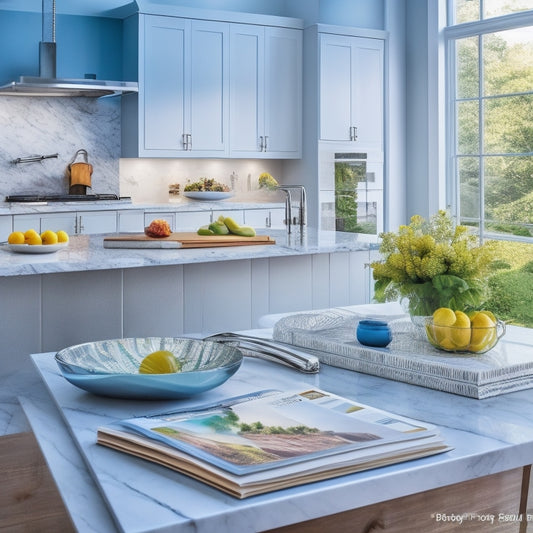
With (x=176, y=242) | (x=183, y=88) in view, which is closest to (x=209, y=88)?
(x=183, y=88)

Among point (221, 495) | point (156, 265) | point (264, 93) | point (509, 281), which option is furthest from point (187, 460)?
point (264, 93)

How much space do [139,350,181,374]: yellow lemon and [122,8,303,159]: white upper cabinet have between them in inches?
184

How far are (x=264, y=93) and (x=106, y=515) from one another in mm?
5698

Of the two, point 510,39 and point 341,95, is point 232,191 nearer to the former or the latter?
point 341,95

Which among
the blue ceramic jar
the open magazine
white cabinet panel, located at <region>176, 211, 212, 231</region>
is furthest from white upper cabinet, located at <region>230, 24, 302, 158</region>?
the open magazine

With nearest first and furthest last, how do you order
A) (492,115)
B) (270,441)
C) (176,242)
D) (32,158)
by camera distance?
(270,441) → (176,242) → (32,158) → (492,115)

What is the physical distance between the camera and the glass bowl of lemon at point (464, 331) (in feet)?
4.67

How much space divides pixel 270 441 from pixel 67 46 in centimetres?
551

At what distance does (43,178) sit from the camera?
5.92m

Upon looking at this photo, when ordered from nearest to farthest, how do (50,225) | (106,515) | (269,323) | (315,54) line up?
(106,515)
(269,323)
(50,225)
(315,54)

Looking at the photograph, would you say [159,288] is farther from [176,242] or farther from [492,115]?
[492,115]

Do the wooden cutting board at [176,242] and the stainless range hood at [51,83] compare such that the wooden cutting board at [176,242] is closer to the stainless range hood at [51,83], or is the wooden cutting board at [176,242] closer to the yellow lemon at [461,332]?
the yellow lemon at [461,332]

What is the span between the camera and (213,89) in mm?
6113

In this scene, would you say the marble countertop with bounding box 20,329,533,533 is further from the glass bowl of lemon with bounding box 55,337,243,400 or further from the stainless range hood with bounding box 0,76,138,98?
the stainless range hood with bounding box 0,76,138,98
